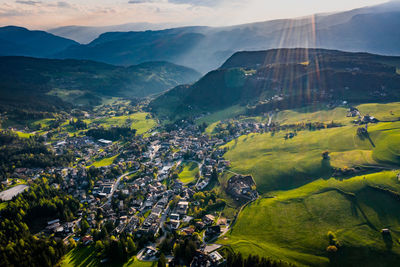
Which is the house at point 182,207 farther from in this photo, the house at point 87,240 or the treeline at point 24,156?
the treeline at point 24,156

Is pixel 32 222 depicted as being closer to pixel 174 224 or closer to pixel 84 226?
pixel 84 226

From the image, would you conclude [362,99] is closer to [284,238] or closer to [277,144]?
[277,144]

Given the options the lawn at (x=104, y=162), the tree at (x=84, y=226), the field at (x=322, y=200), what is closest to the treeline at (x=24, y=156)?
the lawn at (x=104, y=162)

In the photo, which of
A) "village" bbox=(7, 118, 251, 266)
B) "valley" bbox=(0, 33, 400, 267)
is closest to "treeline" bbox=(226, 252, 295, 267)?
"valley" bbox=(0, 33, 400, 267)

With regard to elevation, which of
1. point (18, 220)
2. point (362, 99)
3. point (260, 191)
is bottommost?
point (260, 191)

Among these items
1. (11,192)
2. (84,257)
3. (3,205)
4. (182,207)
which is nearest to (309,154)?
(182,207)

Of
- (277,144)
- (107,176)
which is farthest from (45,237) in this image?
(277,144)
